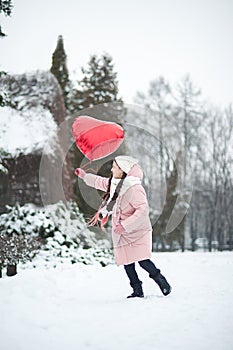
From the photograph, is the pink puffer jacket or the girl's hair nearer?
the pink puffer jacket

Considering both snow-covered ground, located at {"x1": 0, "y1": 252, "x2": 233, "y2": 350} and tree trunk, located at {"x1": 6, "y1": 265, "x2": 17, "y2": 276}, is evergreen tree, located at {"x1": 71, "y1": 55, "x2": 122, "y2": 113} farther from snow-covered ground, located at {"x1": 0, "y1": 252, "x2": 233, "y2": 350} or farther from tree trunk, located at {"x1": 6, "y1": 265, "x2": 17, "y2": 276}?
snow-covered ground, located at {"x1": 0, "y1": 252, "x2": 233, "y2": 350}

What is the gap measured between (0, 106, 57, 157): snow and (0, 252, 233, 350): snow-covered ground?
20.4ft

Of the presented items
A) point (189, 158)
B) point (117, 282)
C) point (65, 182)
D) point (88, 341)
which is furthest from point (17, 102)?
point (189, 158)

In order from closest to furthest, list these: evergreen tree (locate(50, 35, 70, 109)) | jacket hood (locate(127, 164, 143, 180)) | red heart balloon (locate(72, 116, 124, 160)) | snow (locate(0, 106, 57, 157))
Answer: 1. jacket hood (locate(127, 164, 143, 180))
2. red heart balloon (locate(72, 116, 124, 160))
3. snow (locate(0, 106, 57, 157))
4. evergreen tree (locate(50, 35, 70, 109))

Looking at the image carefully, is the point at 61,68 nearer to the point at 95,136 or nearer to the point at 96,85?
the point at 96,85

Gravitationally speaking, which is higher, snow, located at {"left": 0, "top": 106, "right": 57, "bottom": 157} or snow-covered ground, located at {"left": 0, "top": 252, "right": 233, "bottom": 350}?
snow, located at {"left": 0, "top": 106, "right": 57, "bottom": 157}

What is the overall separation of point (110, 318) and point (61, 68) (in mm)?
15365

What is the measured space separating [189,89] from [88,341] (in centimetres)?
2397

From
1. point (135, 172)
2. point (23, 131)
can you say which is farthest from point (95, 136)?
point (23, 131)

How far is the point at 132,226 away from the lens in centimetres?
418

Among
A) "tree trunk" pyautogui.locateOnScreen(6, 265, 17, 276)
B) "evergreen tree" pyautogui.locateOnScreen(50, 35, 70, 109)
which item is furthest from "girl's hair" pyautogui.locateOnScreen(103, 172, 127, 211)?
"evergreen tree" pyautogui.locateOnScreen(50, 35, 70, 109)

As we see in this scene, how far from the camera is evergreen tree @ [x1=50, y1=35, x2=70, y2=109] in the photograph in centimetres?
1702

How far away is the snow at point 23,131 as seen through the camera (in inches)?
413

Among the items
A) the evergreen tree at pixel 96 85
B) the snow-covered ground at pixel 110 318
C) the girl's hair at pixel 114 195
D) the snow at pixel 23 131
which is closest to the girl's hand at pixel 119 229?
the girl's hair at pixel 114 195
